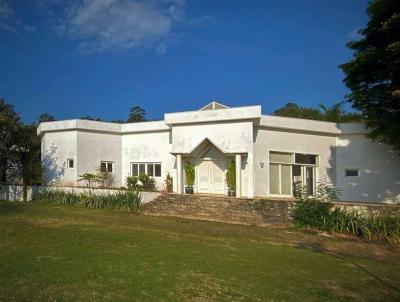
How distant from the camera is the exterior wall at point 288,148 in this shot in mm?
20062

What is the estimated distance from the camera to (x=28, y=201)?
23406mm

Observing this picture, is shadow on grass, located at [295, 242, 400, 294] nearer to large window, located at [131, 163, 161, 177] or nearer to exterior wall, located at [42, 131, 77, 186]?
large window, located at [131, 163, 161, 177]

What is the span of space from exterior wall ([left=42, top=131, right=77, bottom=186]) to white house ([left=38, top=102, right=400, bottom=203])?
0.06 metres

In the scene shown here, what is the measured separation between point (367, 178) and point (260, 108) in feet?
23.5

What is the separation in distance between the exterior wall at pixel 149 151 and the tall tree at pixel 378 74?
10812mm

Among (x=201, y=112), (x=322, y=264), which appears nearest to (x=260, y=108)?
(x=201, y=112)

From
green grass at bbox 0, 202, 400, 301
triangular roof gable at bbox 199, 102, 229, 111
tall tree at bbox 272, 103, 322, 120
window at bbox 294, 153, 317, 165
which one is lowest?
green grass at bbox 0, 202, 400, 301

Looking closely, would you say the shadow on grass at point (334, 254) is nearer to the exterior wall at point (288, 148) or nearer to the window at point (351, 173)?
the exterior wall at point (288, 148)

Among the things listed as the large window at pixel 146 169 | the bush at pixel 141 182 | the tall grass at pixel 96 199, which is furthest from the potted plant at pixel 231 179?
the large window at pixel 146 169

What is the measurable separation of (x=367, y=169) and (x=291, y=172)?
158 inches

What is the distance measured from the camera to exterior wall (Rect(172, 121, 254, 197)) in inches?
766

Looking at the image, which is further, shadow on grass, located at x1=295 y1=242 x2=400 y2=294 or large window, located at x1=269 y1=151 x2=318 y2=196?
large window, located at x1=269 y1=151 x2=318 y2=196

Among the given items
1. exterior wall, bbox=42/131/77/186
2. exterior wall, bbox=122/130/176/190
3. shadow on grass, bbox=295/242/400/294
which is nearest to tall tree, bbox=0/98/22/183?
exterior wall, bbox=42/131/77/186

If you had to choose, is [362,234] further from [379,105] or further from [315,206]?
[379,105]
